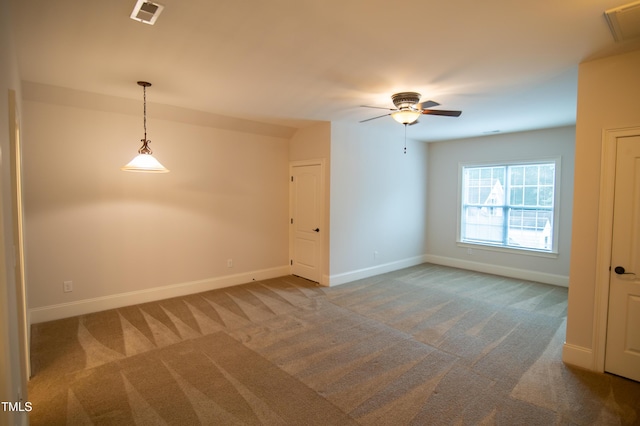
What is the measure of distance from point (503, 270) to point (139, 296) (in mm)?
6456

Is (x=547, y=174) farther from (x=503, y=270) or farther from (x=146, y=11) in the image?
(x=146, y=11)

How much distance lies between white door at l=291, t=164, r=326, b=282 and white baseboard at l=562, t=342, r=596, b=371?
3.47m

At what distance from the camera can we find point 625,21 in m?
2.17

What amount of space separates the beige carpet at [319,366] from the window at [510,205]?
1647 millimetres

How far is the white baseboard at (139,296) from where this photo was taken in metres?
3.91

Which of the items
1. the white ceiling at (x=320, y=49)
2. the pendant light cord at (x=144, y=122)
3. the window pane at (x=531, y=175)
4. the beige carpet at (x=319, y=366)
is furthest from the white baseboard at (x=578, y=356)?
the pendant light cord at (x=144, y=122)

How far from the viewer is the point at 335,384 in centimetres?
268

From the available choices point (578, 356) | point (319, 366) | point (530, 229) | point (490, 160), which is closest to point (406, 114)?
point (319, 366)

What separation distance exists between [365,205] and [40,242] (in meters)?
4.77

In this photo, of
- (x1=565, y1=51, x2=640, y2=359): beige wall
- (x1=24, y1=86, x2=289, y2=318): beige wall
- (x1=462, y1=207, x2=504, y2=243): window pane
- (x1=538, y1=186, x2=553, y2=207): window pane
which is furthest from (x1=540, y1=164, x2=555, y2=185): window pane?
(x1=24, y1=86, x2=289, y2=318): beige wall

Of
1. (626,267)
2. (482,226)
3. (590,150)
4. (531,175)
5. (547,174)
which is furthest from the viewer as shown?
(482,226)

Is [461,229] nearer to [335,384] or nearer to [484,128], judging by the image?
[484,128]

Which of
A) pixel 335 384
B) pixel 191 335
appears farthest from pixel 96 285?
pixel 335 384

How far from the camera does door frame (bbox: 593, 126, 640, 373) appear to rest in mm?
2785
